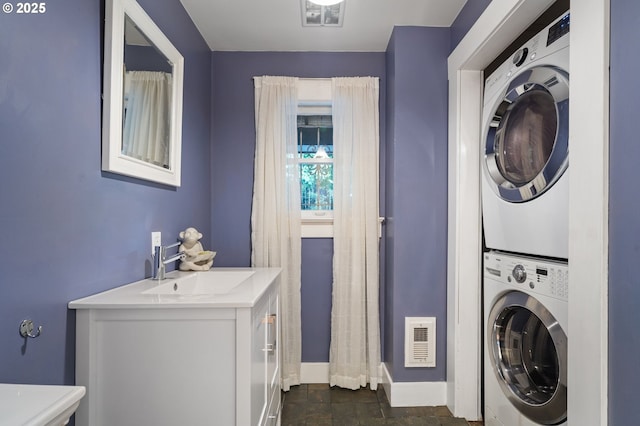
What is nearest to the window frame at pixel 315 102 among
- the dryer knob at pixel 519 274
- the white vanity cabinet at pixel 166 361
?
the dryer knob at pixel 519 274

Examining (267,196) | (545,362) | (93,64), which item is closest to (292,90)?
(267,196)

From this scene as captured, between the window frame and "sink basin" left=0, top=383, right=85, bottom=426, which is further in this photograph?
the window frame

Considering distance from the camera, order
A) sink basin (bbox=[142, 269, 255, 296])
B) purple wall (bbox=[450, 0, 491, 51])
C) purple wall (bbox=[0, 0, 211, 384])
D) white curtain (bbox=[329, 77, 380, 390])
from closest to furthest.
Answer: purple wall (bbox=[0, 0, 211, 384]) < sink basin (bbox=[142, 269, 255, 296]) < purple wall (bbox=[450, 0, 491, 51]) < white curtain (bbox=[329, 77, 380, 390])

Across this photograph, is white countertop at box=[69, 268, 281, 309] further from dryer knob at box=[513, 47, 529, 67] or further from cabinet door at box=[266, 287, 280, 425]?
dryer knob at box=[513, 47, 529, 67]

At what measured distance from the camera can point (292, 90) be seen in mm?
2605

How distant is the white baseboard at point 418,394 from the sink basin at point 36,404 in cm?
204

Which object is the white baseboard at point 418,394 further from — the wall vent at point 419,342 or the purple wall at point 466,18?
the purple wall at point 466,18

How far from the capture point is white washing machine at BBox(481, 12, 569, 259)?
1360 mm

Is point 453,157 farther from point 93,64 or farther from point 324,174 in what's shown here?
point 93,64

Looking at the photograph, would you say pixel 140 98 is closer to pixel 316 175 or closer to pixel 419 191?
→ pixel 316 175

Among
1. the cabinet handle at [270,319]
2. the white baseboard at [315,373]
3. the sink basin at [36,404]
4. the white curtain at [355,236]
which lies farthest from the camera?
the white baseboard at [315,373]

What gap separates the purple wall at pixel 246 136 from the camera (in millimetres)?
2674

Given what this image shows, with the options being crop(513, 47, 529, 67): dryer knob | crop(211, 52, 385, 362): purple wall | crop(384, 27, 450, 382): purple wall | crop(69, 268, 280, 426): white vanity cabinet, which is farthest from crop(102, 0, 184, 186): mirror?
crop(513, 47, 529, 67): dryer knob

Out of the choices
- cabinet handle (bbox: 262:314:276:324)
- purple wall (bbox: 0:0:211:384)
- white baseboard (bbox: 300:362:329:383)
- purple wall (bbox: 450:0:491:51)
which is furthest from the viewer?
white baseboard (bbox: 300:362:329:383)
